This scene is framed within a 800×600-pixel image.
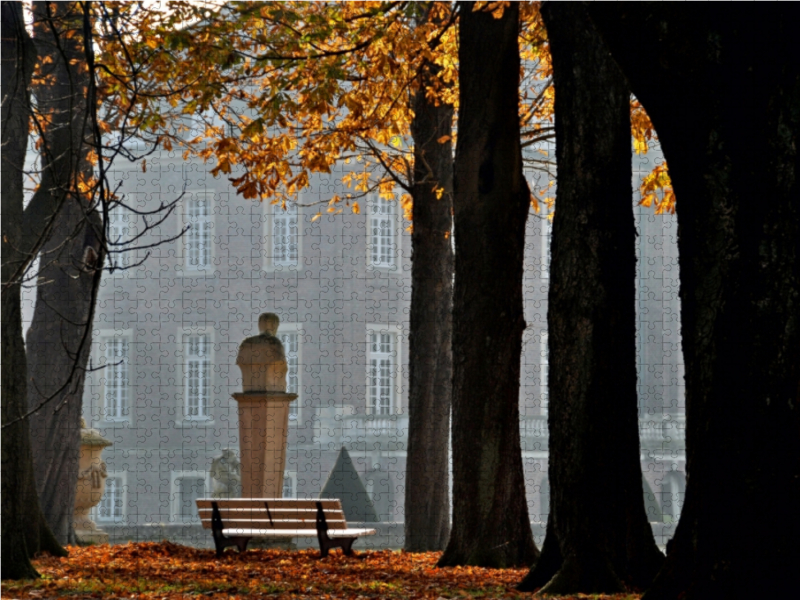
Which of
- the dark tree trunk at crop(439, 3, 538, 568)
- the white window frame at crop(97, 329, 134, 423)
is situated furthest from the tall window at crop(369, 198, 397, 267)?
the dark tree trunk at crop(439, 3, 538, 568)

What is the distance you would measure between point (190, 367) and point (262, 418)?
21.1 meters

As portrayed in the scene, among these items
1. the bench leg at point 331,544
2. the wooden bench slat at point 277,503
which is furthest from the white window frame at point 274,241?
the bench leg at point 331,544

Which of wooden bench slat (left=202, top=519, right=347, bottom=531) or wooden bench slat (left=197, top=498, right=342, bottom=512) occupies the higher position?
wooden bench slat (left=197, top=498, right=342, bottom=512)

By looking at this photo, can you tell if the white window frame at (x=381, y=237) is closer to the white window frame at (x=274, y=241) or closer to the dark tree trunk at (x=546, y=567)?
the white window frame at (x=274, y=241)

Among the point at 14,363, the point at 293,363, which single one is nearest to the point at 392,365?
the point at 293,363

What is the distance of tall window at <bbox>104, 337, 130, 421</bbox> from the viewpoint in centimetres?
3466

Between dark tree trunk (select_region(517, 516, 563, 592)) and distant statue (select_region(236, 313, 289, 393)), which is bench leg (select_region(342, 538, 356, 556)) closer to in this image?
distant statue (select_region(236, 313, 289, 393))

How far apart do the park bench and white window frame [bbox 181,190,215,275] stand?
22.3 m

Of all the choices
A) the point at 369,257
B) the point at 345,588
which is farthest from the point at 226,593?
the point at 369,257

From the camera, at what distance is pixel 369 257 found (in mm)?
34719

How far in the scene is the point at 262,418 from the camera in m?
14.2

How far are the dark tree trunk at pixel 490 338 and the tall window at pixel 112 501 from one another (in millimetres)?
25120

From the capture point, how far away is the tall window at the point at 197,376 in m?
34.7

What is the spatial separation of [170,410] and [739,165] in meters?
31.1
